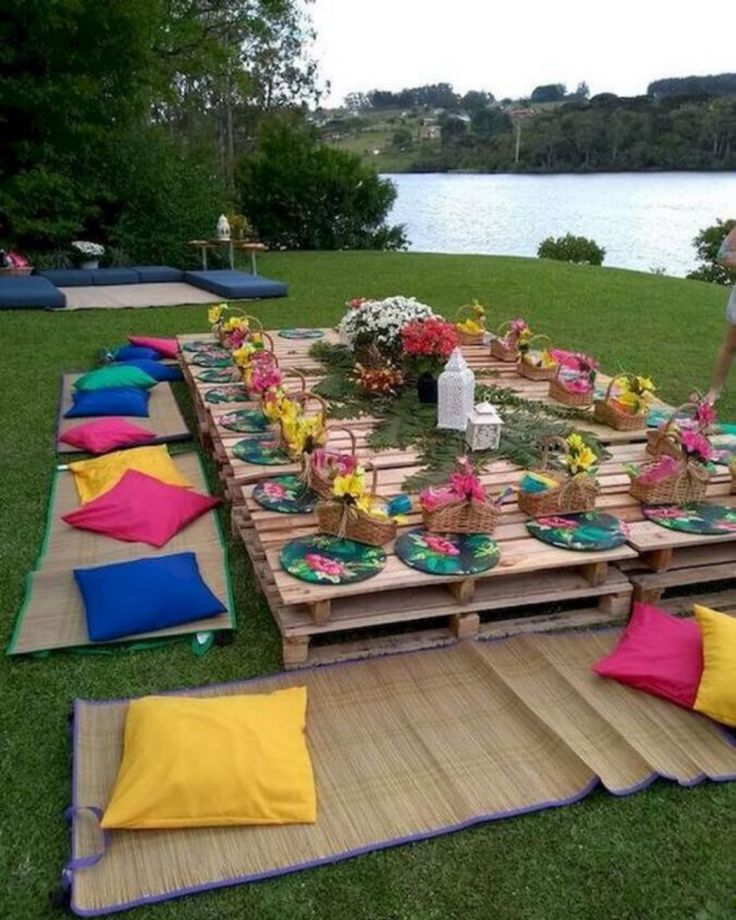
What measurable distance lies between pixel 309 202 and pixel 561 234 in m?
6.04

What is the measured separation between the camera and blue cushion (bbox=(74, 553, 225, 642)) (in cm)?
301

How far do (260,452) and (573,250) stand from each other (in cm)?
1502

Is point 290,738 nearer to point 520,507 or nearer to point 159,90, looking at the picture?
point 520,507

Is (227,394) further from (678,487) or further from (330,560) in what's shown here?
(678,487)

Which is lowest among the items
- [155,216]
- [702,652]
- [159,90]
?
[702,652]

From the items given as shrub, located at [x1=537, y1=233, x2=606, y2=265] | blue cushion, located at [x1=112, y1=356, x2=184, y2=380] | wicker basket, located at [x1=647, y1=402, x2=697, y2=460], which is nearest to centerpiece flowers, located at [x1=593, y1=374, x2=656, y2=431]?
wicker basket, located at [x1=647, y1=402, x2=697, y2=460]

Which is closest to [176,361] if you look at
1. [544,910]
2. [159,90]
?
[544,910]

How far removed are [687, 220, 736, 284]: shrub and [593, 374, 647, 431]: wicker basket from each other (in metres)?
13.9

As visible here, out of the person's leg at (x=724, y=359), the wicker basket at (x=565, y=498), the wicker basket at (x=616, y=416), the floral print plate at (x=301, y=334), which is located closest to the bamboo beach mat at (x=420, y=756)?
the wicker basket at (x=565, y=498)

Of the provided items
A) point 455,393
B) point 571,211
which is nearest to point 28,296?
point 455,393

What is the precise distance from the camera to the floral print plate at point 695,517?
11.1ft

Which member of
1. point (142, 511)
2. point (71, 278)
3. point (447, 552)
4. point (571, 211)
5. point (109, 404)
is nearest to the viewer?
point (447, 552)

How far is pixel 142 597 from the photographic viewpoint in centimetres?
310

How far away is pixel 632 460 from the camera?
430cm
